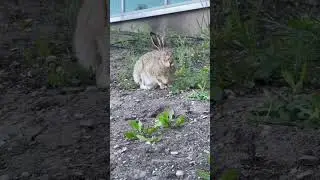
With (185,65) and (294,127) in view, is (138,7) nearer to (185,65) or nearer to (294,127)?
(185,65)

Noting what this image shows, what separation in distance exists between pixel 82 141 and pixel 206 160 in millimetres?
484

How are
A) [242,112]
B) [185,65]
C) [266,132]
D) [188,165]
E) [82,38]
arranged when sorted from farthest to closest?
[82,38] < [185,65] < [242,112] < [266,132] < [188,165]

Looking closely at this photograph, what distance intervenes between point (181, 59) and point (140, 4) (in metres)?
0.49

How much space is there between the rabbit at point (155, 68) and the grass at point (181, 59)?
0.04m

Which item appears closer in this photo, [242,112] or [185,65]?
[242,112]

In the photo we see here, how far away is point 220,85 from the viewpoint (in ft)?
9.02

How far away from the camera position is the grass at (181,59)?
104 inches

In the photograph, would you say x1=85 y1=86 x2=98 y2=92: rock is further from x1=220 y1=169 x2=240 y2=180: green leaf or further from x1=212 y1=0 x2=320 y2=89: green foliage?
x1=220 y1=169 x2=240 y2=180: green leaf

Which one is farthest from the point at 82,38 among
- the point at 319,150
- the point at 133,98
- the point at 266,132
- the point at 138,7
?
the point at 319,150

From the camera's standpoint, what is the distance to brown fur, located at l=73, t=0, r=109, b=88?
285 centimetres

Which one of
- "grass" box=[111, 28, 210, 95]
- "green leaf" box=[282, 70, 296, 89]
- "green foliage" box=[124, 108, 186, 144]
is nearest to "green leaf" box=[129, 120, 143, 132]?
"green foliage" box=[124, 108, 186, 144]

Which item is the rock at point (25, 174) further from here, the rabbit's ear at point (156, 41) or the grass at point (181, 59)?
the rabbit's ear at point (156, 41)

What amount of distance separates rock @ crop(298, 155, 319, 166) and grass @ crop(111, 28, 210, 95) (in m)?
0.57

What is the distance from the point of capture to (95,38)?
292 cm
